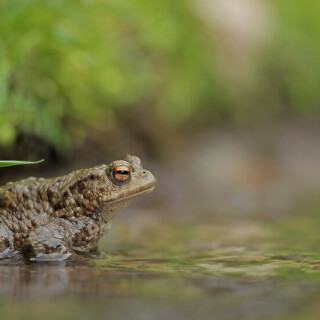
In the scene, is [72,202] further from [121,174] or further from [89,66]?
[89,66]

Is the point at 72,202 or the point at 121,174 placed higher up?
the point at 121,174

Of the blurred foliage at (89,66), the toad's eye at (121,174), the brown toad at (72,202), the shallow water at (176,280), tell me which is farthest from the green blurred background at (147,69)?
the shallow water at (176,280)

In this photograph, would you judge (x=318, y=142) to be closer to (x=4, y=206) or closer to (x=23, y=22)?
(x=23, y=22)

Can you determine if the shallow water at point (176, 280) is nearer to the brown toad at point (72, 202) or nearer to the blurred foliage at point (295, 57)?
the brown toad at point (72, 202)

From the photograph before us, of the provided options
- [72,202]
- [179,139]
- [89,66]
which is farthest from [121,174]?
[179,139]

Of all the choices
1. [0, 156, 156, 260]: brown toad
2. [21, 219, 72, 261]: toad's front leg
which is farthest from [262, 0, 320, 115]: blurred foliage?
[21, 219, 72, 261]: toad's front leg

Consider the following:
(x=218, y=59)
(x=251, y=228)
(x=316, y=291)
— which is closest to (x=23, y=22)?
(x=251, y=228)
